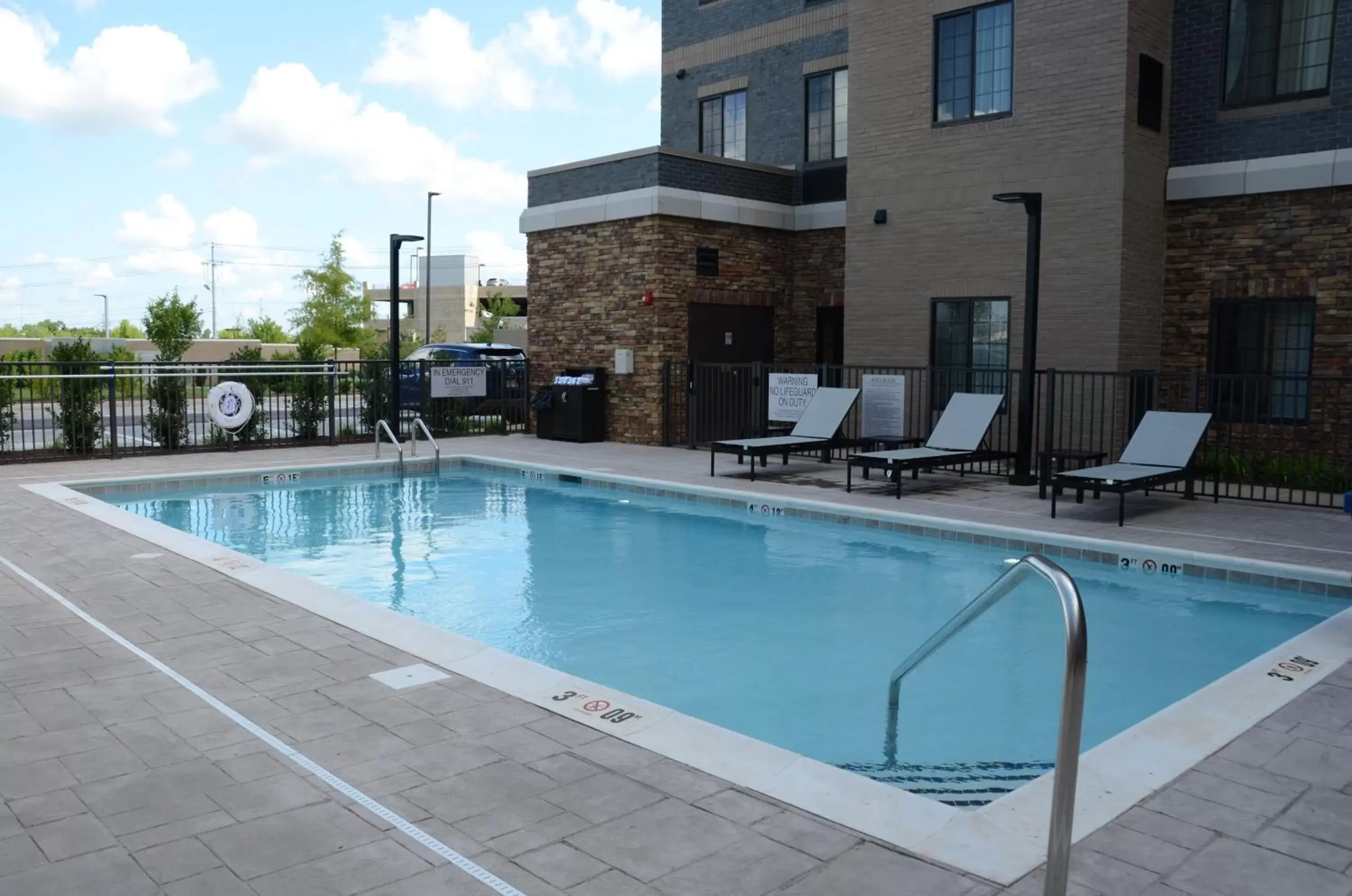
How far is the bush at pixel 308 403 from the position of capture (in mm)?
17172

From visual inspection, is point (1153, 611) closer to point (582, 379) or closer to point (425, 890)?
point (425, 890)

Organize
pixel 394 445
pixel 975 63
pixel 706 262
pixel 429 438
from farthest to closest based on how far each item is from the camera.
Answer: pixel 706 262, pixel 394 445, pixel 429 438, pixel 975 63

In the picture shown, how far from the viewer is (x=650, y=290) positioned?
1647 cm

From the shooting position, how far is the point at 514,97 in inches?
1122

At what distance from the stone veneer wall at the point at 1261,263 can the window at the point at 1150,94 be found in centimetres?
114

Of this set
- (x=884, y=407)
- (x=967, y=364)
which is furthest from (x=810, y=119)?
(x=884, y=407)

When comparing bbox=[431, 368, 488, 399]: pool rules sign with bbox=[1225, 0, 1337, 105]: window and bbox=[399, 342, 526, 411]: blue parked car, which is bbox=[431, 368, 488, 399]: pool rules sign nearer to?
bbox=[399, 342, 526, 411]: blue parked car

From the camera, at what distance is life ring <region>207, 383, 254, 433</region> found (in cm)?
1595

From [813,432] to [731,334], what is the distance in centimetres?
426

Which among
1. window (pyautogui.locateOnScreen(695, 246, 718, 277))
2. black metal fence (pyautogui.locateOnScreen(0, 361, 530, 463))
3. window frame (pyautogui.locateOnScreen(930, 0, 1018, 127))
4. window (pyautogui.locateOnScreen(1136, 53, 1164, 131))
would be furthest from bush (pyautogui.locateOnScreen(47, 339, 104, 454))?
window (pyautogui.locateOnScreen(1136, 53, 1164, 131))

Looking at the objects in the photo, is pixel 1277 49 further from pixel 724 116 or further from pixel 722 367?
pixel 724 116

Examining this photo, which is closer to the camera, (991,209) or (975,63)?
(991,209)

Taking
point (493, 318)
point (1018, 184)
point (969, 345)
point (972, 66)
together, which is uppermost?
point (972, 66)

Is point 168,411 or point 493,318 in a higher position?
Answer: point 493,318
